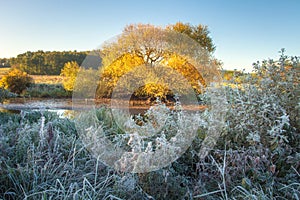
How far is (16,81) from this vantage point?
1197cm

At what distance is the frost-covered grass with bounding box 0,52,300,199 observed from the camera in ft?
5.06

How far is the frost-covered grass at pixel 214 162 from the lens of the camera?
154 centimetres

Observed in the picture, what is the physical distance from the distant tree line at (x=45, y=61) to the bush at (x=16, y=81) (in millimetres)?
5924

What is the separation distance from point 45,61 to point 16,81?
691 cm

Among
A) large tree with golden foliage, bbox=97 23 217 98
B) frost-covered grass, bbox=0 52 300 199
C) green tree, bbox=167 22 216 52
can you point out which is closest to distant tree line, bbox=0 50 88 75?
green tree, bbox=167 22 216 52

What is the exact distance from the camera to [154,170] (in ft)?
5.15

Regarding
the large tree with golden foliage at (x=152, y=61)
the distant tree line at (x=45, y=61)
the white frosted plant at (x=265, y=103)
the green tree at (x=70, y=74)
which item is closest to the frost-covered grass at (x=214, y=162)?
the white frosted plant at (x=265, y=103)

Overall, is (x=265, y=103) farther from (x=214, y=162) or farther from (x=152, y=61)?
(x=152, y=61)

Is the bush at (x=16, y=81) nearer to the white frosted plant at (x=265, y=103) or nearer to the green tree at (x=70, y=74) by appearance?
the green tree at (x=70, y=74)

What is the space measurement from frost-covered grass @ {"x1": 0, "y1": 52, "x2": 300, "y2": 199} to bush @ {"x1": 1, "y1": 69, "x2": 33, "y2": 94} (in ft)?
35.6

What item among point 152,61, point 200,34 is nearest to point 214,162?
point 152,61

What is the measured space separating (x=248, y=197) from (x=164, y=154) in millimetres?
544

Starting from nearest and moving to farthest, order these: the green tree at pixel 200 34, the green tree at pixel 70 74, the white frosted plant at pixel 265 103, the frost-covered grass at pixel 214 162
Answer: the frost-covered grass at pixel 214 162, the white frosted plant at pixel 265 103, the green tree at pixel 200 34, the green tree at pixel 70 74

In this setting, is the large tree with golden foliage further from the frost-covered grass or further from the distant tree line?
the distant tree line
